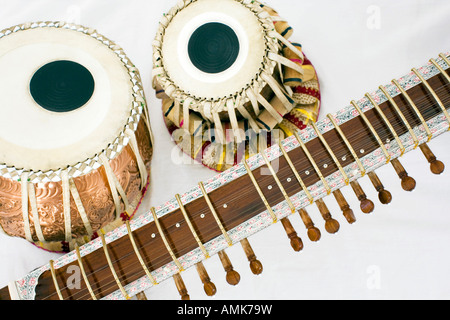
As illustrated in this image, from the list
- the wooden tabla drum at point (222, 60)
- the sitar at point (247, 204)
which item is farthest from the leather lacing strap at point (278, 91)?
the sitar at point (247, 204)

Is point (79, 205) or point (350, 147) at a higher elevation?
point (79, 205)

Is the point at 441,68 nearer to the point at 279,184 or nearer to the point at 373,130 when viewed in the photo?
the point at 373,130

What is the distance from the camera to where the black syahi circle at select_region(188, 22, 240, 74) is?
99 cm

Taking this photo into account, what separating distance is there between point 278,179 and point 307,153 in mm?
87

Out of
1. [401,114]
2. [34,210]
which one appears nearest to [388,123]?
[401,114]

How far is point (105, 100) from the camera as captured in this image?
0.93 m

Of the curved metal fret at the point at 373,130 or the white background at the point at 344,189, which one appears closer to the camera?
the curved metal fret at the point at 373,130

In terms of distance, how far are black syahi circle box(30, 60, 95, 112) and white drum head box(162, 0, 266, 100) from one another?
0.63ft

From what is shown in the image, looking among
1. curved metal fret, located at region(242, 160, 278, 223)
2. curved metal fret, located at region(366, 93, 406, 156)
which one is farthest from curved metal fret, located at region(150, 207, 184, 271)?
curved metal fret, located at region(366, 93, 406, 156)

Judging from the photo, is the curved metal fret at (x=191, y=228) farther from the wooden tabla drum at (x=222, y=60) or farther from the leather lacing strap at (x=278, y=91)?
the leather lacing strap at (x=278, y=91)

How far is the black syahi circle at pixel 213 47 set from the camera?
0.99 meters

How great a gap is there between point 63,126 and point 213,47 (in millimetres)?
374

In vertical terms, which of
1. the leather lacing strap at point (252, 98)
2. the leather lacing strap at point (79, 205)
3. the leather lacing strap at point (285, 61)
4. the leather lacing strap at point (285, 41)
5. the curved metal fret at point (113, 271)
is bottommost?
the curved metal fret at point (113, 271)

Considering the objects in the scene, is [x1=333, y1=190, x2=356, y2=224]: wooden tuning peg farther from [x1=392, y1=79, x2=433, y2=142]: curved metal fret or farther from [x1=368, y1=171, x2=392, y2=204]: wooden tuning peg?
[x1=392, y1=79, x2=433, y2=142]: curved metal fret
